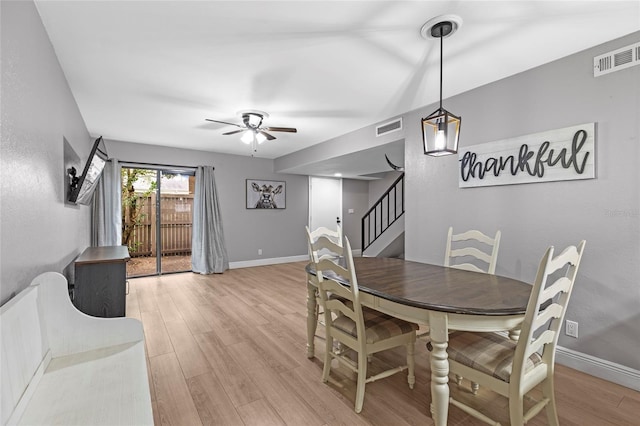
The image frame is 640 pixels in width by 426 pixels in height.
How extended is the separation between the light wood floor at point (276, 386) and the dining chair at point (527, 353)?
1.37ft

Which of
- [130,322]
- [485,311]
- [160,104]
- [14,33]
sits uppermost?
[160,104]

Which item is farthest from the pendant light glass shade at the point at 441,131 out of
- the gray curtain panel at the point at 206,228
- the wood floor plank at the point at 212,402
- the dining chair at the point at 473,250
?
the gray curtain panel at the point at 206,228

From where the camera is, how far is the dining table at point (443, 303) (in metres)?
1.46

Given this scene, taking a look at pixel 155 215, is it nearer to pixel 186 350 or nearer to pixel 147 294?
pixel 147 294

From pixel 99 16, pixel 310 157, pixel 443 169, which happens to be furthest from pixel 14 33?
pixel 310 157

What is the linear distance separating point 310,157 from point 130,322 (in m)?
4.20

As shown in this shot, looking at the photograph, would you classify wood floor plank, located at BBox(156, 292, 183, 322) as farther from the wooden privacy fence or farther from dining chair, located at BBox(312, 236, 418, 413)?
dining chair, located at BBox(312, 236, 418, 413)

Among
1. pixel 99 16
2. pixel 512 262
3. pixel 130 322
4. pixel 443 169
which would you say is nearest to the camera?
pixel 130 322

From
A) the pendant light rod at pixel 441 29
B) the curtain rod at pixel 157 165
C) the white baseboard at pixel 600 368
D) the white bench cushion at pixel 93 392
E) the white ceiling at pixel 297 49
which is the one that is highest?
the white ceiling at pixel 297 49

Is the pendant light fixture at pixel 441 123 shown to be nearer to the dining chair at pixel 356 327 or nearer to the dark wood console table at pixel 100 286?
the dining chair at pixel 356 327

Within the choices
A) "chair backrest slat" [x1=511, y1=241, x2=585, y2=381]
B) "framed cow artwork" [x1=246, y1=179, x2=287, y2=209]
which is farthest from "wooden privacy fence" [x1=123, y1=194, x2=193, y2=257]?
"chair backrest slat" [x1=511, y1=241, x2=585, y2=381]

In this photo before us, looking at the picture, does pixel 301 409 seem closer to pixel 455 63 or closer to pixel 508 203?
pixel 508 203

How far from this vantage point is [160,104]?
332 cm

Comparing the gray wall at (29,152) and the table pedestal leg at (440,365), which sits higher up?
the gray wall at (29,152)
